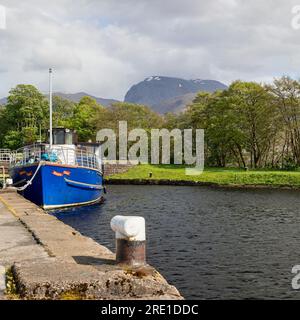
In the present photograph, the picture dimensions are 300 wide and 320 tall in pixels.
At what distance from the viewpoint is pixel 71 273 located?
8758 mm

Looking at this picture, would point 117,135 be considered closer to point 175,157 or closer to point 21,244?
point 175,157

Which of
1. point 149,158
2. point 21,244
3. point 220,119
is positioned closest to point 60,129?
point 21,244

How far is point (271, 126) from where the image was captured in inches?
Answer: 2940

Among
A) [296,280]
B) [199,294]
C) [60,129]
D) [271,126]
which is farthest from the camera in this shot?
[271,126]

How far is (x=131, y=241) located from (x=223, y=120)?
2691 inches

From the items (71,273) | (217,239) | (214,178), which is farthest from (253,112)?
(71,273)

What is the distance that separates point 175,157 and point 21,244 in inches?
2995

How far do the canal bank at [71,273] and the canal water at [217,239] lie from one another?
15.1ft

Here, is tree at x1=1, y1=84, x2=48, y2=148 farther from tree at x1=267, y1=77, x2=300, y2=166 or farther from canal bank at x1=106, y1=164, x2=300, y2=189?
tree at x1=267, y1=77, x2=300, y2=166

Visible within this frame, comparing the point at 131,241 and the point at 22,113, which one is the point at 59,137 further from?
the point at 22,113

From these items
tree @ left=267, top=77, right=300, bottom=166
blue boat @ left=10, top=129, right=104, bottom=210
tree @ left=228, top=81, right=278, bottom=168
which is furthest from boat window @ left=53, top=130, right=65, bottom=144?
tree @ left=267, top=77, right=300, bottom=166

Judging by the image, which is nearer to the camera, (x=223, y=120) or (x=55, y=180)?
(x=55, y=180)

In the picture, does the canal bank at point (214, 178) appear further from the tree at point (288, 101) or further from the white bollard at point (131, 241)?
the white bollard at point (131, 241)
